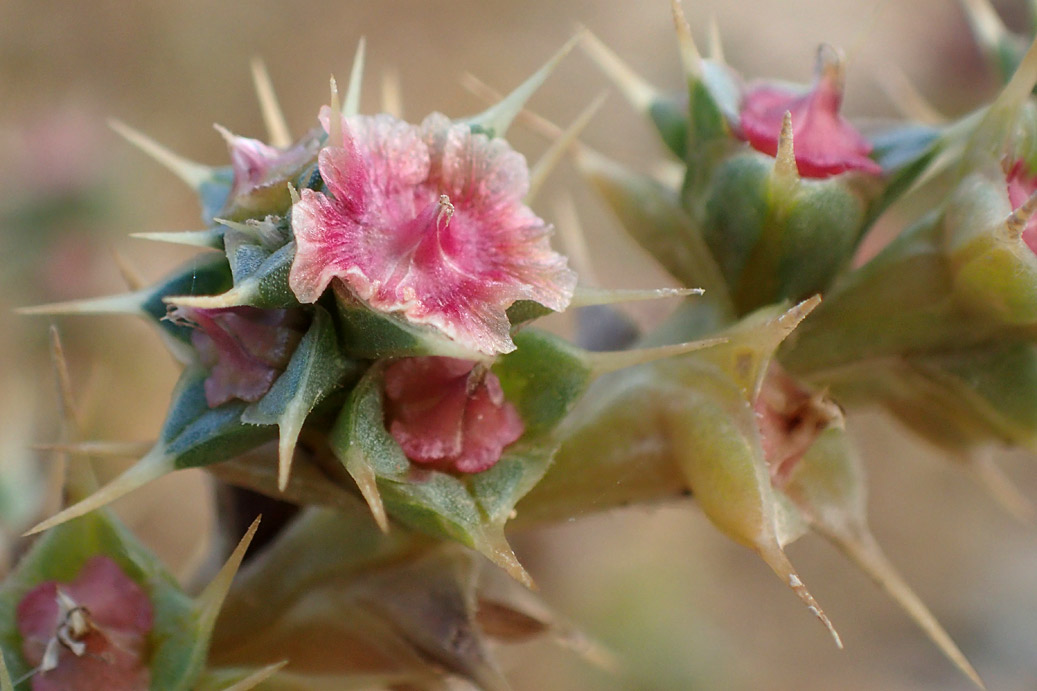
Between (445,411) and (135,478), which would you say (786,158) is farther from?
(135,478)

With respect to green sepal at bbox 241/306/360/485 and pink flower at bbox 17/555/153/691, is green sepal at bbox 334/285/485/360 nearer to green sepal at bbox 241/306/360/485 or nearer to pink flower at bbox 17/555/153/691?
green sepal at bbox 241/306/360/485

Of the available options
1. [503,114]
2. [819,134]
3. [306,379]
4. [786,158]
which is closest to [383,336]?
[306,379]

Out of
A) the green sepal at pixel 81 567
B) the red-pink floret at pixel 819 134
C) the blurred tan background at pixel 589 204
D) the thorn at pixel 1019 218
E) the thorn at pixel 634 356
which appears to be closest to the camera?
the thorn at pixel 634 356

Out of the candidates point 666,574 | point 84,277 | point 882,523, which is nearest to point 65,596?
point 84,277

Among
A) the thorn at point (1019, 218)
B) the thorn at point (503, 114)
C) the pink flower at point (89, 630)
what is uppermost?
the thorn at point (1019, 218)

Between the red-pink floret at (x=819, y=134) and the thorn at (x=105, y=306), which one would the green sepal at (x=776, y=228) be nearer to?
the red-pink floret at (x=819, y=134)

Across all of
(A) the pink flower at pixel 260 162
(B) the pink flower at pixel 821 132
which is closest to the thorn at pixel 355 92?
(A) the pink flower at pixel 260 162

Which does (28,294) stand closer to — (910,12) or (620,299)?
(620,299)
